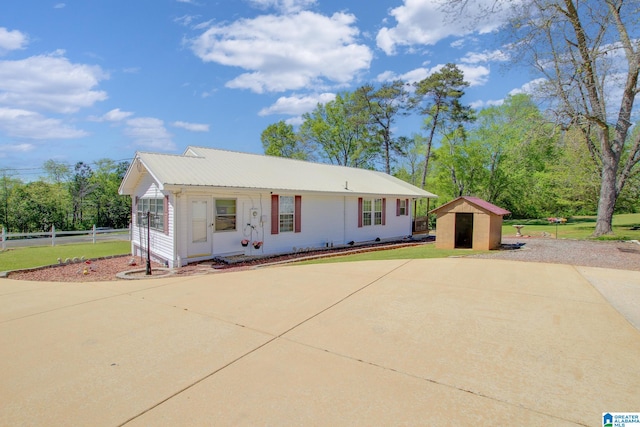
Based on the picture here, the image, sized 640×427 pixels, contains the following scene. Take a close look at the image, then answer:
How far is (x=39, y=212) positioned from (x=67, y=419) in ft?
111

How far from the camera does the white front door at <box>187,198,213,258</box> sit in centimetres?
1085

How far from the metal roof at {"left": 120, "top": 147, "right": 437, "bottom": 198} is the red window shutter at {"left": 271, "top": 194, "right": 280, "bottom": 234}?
50cm

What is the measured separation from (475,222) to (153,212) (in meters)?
12.2

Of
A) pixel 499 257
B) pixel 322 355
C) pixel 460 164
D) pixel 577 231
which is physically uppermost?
pixel 460 164

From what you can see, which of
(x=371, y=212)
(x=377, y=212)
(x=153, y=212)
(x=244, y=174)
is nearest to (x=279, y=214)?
(x=244, y=174)

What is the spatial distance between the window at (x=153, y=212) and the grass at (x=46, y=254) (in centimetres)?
269

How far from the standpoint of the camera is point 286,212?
13.6 meters

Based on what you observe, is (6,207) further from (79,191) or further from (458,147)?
(458,147)

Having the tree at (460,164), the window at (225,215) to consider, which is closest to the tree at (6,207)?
the window at (225,215)

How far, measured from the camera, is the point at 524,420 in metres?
2.58

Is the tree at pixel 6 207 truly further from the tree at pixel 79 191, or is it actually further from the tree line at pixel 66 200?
the tree at pixel 79 191

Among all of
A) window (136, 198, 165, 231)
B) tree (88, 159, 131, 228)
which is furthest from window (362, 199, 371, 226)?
tree (88, 159, 131, 228)

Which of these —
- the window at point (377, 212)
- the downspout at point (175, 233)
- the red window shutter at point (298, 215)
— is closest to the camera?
the downspout at point (175, 233)

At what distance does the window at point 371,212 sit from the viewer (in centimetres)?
1690
